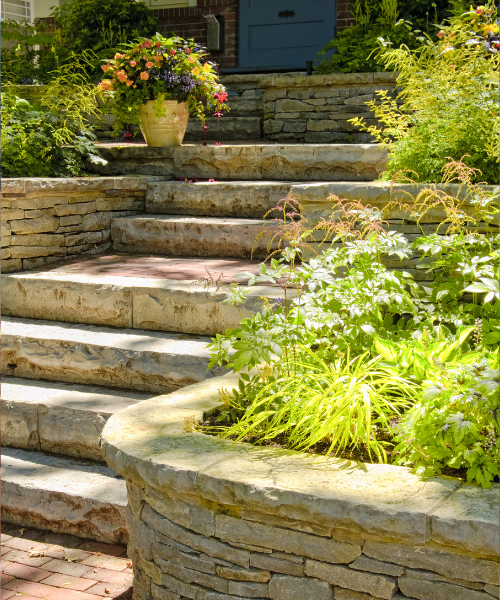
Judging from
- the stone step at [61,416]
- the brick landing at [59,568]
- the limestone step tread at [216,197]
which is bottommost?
the brick landing at [59,568]

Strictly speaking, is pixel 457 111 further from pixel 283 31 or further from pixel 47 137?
pixel 283 31

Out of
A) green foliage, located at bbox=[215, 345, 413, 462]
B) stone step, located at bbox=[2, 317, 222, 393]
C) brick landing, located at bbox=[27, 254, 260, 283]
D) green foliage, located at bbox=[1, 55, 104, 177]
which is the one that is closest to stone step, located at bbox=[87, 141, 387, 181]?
green foliage, located at bbox=[1, 55, 104, 177]

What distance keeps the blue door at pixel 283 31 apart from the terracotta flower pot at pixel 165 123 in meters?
3.10

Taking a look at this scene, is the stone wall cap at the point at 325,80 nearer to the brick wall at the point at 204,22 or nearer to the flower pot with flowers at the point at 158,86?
the flower pot with flowers at the point at 158,86

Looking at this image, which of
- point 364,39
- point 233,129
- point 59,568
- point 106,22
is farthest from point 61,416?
point 106,22

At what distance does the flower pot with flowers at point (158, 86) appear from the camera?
533 cm

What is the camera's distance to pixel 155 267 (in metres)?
4.25

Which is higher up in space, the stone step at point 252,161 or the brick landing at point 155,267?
the stone step at point 252,161

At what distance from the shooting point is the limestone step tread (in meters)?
4.73

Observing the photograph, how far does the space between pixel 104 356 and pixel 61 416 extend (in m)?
0.38

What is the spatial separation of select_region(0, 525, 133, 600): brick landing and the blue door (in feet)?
21.9

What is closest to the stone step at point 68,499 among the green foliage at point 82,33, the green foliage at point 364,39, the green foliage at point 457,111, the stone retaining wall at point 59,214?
the stone retaining wall at point 59,214

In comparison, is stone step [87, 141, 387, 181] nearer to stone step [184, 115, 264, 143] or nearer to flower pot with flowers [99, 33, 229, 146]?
flower pot with flowers [99, 33, 229, 146]

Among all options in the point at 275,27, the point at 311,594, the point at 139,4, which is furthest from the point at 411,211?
the point at 139,4
